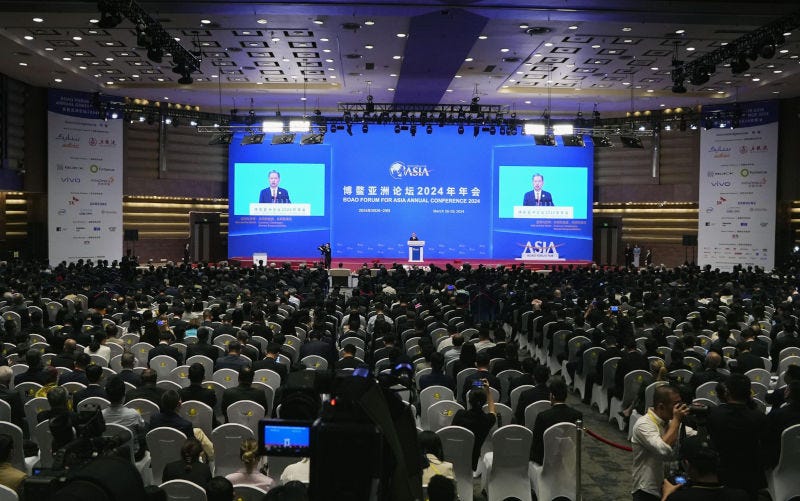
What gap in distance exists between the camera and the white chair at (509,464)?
6.64 metres

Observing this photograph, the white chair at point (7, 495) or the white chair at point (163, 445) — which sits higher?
the white chair at point (7, 495)

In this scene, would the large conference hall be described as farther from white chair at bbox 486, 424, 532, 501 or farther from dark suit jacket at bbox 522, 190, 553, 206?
dark suit jacket at bbox 522, 190, 553, 206

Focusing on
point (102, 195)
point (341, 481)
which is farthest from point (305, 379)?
A: point (102, 195)

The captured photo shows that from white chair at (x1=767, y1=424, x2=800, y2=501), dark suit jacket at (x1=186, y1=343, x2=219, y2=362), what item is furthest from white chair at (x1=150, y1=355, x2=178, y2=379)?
white chair at (x1=767, y1=424, x2=800, y2=501)

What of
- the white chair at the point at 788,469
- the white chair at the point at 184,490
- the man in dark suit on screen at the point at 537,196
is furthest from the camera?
the man in dark suit on screen at the point at 537,196

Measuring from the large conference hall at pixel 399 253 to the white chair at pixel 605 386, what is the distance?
0.41ft

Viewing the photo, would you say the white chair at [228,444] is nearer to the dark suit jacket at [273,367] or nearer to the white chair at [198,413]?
the white chair at [198,413]

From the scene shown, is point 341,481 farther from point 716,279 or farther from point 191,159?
point 191,159

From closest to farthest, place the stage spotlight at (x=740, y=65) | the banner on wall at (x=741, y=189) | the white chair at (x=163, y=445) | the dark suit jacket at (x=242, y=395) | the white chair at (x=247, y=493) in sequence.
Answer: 1. the white chair at (x=247, y=493)
2. the white chair at (x=163, y=445)
3. the dark suit jacket at (x=242, y=395)
4. the stage spotlight at (x=740, y=65)
5. the banner on wall at (x=741, y=189)

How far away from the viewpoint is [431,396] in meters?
8.18

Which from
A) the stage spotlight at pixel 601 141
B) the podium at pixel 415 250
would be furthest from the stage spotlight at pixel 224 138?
the stage spotlight at pixel 601 141

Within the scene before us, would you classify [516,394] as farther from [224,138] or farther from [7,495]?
[224,138]

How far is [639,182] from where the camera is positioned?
33.7 meters

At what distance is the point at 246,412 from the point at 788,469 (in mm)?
4915
